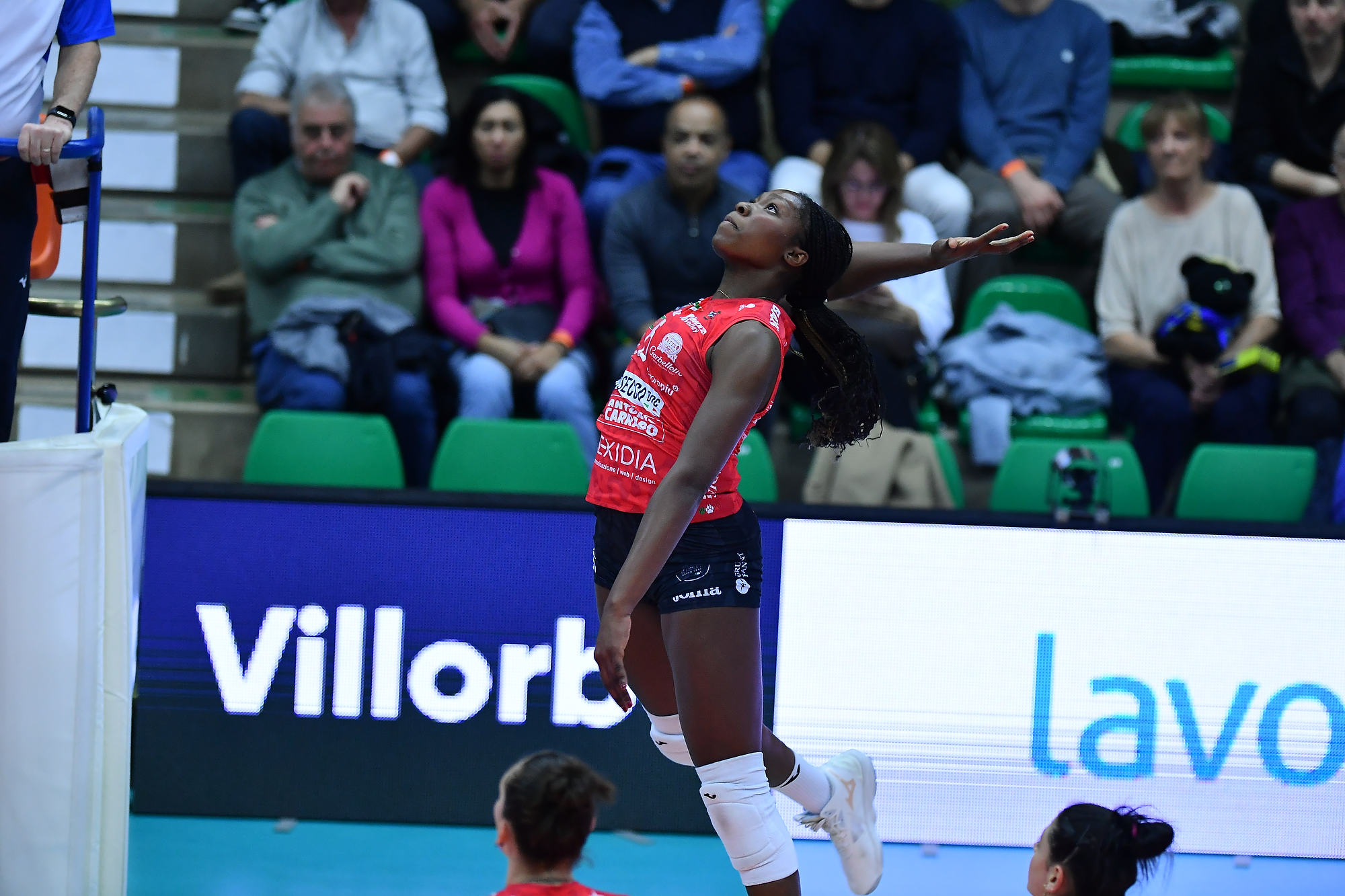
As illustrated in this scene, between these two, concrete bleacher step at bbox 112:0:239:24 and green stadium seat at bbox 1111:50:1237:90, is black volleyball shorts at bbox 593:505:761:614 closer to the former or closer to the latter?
green stadium seat at bbox 1111:50:1237:90

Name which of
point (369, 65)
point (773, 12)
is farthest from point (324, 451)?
point (773, 12)

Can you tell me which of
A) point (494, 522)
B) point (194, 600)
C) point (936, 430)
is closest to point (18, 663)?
point (194, 600)

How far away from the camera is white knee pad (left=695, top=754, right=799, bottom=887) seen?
2885 mm

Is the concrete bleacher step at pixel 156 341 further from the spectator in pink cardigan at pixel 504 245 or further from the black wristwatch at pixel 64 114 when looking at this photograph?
the black wristwatch at pixel 64 114

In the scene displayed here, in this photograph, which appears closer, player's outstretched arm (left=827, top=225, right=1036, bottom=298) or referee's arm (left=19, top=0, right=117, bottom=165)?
player's outstretched arm (left=827, top=225, right=1036, bottom=298)

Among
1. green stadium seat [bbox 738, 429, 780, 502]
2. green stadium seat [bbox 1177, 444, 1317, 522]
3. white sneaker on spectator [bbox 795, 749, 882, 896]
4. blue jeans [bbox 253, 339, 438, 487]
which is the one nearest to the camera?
white sneaker on spectator [bbox 795, 749, 882, 896]

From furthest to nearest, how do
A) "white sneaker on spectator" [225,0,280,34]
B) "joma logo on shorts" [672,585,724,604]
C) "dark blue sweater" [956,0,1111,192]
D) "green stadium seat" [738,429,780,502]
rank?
"white sneaker on spectator" [225,0,280,34]
"dark blue sweater" [956,0,1111,192]
"green stadium seat" [738,429,780,502]
"joma logo on shorts" [672,585,724,604]

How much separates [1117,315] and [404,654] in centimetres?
318

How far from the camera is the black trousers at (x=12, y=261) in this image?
10.3 ft

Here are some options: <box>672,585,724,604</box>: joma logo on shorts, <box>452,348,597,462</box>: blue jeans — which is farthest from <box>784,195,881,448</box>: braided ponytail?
<box>452,348,597,462</box>: blue jeans

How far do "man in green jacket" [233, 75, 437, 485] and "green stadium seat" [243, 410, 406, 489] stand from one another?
0.89ft

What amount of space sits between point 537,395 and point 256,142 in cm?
169

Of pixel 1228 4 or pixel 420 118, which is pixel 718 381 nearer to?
pixel 420 118

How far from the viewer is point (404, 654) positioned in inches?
162
